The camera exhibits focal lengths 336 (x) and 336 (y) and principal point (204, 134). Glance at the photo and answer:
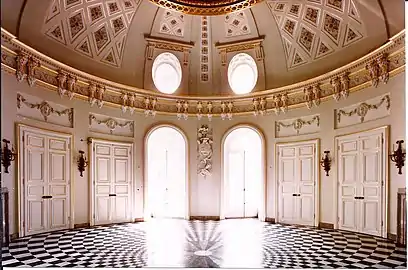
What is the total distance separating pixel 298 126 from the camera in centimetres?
975

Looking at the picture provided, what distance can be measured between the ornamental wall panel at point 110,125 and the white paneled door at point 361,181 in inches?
236

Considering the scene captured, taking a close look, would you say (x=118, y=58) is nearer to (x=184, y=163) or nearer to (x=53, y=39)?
(x=53, y=39)

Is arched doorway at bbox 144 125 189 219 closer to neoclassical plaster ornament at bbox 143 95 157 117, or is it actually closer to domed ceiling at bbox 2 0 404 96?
neoclassical plaster ornament at bbox 143 95 157 117

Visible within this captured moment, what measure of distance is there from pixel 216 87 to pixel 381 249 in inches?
270

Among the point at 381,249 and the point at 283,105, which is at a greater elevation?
the point at 283,105

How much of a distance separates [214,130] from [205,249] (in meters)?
5.29

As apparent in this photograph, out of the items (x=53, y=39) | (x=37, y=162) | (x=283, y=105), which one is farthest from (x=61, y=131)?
(x=283, y=105)

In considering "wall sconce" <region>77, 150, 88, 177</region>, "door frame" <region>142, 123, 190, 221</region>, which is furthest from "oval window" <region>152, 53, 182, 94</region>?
"wall sconce" <region>77, 150, 88, 177</region>

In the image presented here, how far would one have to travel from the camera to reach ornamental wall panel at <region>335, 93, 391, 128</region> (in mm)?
7223

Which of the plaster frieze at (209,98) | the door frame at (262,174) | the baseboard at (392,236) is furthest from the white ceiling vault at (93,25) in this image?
the baseboard at (392,236)

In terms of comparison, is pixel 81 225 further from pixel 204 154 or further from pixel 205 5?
pixel 205 5

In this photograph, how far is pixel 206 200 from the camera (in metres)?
10.8

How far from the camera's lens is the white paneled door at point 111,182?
9.34m

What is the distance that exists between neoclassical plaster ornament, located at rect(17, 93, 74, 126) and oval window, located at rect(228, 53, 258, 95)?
506 cm
